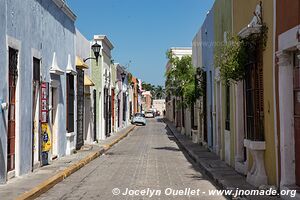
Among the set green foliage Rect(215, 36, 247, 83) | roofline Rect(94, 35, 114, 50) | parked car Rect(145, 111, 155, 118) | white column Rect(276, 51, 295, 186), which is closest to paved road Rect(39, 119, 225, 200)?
white column Rect(276, 51, 295, 186)

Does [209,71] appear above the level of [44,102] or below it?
above

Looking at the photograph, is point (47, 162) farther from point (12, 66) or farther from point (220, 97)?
point (220, 97)

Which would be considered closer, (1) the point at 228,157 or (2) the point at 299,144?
(2) the point at 299,144

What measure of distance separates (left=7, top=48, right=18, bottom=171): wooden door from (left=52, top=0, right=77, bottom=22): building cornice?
16.8ft

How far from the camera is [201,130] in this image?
81.7 feet

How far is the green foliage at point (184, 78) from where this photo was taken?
86.8 feet

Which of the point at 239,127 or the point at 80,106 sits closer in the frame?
the point at 239,127

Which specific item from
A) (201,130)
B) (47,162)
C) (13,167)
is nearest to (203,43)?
(201,130)

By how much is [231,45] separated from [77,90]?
1141cm

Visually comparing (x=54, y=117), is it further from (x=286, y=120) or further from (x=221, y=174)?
(x=286, y=120)

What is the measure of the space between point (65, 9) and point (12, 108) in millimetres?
7195

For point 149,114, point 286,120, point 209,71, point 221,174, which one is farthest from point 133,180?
point 149,114

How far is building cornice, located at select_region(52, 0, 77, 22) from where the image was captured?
55.3 ft

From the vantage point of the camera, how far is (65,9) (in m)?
18.1
